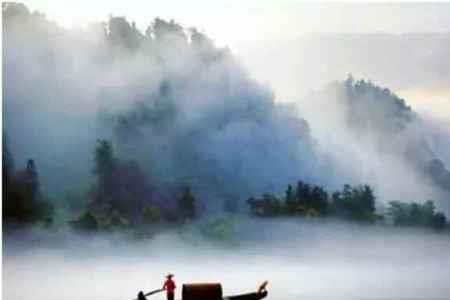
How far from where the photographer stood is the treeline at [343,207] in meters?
2.37

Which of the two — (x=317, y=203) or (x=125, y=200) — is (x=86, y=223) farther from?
(x=317, y=203)

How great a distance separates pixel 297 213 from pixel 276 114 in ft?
0.92

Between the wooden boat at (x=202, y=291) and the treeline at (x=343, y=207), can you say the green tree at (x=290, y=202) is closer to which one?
the treeline at (x=343, y=207)

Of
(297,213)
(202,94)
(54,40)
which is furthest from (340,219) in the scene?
(54,40)

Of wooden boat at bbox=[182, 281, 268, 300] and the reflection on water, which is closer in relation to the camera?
wooden boat at bbox=[182, 281, 268, 300]

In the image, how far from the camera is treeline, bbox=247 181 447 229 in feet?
7.77

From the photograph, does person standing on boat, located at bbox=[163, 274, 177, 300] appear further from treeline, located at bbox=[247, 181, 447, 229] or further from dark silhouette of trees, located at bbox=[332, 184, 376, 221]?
dark silhouette of trees, located at bbox=[332, 184, 376, 221]

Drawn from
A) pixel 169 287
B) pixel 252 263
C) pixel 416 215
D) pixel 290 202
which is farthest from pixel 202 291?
pixel 416 215

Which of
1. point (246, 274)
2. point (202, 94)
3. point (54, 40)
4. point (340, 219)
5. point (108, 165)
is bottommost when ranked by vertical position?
point (246, 274)

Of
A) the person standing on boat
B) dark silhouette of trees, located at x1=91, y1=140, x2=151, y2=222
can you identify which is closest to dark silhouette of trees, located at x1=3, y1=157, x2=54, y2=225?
dark silhouette of trees, located at x1=91, y1=140, x2=151, y2=222

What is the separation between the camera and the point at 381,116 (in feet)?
7.84

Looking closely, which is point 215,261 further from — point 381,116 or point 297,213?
point 381,116

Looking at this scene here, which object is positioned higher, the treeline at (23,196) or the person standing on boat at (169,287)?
the treeline at (23,196)

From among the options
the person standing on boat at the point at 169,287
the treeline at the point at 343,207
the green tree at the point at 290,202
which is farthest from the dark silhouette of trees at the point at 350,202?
the person standing on boat at the point at 169,287
